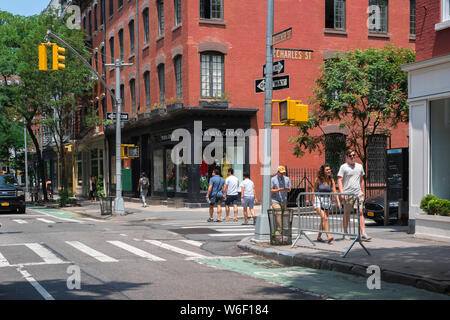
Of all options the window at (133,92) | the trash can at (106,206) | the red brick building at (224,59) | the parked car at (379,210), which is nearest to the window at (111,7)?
the red brick building at (224,59)

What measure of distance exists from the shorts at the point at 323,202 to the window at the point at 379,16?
802 inches

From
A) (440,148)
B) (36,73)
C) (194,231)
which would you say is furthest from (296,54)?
(36,73)

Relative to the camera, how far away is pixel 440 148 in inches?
498

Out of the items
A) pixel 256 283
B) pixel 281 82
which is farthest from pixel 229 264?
pixel 281 82

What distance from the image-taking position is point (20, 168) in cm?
6006

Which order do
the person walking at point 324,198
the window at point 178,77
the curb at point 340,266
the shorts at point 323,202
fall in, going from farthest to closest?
1. the window at point 178,77
2. the person walking at point 324,198
3. the shorts at point 323,202
4. the curb at point 340,266

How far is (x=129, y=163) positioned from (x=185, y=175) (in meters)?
8.98

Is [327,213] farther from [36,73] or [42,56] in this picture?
[36,73]

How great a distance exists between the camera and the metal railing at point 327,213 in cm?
1069

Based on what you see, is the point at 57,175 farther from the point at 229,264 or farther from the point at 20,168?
the point at 229,264

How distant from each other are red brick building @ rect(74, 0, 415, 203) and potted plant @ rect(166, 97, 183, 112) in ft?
0.36

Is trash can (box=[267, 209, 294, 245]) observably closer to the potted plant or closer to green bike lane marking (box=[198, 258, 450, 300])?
green bike lane marking (box=[198, 258, 450, 300])

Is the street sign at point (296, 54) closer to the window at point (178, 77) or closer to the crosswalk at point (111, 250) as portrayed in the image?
the crosswalk at point (111, 250)
